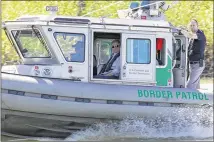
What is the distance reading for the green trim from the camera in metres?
12.3

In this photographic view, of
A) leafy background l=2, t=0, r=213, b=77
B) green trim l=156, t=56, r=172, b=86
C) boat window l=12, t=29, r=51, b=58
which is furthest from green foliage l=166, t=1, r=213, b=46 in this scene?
boat window l=12, t=29, r=51, b=58

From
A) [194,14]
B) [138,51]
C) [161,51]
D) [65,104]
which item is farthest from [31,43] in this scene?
[194,14]

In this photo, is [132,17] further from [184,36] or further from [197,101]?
[197,101]

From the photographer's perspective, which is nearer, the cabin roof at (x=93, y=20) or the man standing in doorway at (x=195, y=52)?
the cabin roof at (x=93, y=20)

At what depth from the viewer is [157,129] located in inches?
479

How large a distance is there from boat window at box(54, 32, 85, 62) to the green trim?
1368 mm

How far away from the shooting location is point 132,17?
13.2 metres

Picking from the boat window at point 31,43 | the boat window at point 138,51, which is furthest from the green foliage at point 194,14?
the boat window at point 31,43

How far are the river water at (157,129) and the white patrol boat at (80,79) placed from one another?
119mm

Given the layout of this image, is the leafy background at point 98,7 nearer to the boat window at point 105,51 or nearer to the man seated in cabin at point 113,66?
the boat window at point 105,51

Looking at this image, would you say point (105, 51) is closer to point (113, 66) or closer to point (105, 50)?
point (105, 50)

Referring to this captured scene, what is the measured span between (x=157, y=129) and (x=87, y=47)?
1.83 m

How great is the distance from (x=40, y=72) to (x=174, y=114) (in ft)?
7.77

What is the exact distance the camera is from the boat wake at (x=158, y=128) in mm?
11984
